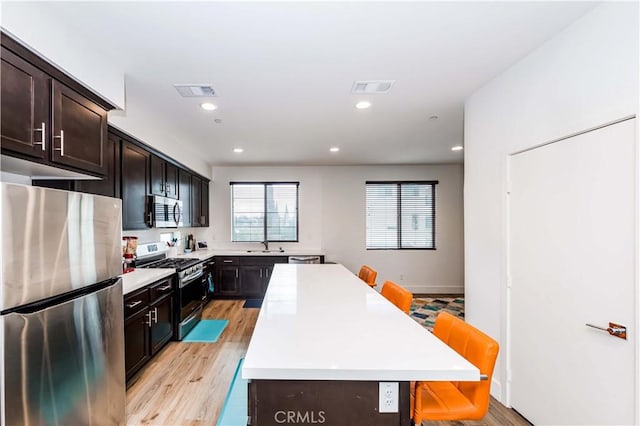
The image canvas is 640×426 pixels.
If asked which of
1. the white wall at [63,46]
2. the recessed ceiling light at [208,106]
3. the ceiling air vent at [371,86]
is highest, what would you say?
the ceiling air vent at [371,86]

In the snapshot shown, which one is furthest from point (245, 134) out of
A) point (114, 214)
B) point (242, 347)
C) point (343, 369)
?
point (343, 369)

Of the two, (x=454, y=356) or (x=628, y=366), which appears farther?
(x=628, y=366)

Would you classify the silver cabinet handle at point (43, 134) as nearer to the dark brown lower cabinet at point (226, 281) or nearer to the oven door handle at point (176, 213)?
the oven door handle at point (176, 213)

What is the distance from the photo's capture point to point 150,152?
3.60 meters

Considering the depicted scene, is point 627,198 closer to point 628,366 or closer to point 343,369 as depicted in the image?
point 628,366

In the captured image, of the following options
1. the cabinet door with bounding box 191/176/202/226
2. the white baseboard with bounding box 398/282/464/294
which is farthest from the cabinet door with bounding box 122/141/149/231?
the white baseboard with bounding box 398/282/464/294

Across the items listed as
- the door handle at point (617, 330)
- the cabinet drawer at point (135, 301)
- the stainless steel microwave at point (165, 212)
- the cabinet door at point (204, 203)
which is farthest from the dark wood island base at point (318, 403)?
the cabinet door at point (204, 203)

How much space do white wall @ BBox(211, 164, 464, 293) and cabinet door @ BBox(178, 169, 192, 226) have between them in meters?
1.26

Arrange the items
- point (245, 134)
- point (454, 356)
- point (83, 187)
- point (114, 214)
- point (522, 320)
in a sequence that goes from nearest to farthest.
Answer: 1. point (454, 356)
2. point (114, 214)
3. point (522, 320)
4. point (83, 187)
5. point (245, 134)

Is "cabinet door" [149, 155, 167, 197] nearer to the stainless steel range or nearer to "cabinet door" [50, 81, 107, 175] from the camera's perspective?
the stainless steel range

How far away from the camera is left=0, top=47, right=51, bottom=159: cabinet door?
4.66 ft

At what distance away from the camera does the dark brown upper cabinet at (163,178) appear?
3687mm

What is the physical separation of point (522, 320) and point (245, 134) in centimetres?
356

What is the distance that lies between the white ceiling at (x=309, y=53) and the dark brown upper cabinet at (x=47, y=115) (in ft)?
1.15
